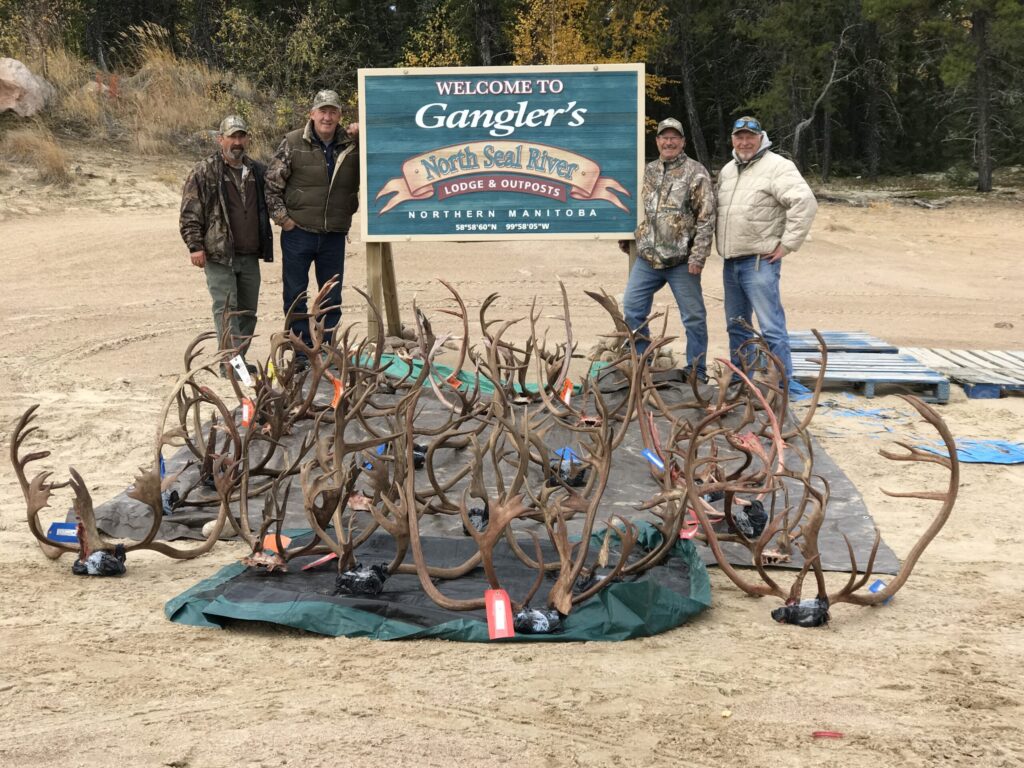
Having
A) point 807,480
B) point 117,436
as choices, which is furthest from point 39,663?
point 117,436

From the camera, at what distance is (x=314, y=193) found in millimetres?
7133

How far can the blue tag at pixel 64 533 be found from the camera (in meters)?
4.25

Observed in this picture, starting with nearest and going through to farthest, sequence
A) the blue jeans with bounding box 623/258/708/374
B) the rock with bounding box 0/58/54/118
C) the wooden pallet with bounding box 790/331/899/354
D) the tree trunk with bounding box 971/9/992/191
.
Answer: the blue jeans with bounding box 623/258/708/374
the wooden pallet with bounding box 790/331/899/354
the rock with bounding box 0/58/54/118
the tree trunk with bounding box 971/9/992/191

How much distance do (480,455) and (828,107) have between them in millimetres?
19512

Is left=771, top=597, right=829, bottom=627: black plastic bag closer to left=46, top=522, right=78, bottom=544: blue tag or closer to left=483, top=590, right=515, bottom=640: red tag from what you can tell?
left=483, top=590, right=515, bottom=640: red tag

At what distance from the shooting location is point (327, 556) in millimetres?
4109

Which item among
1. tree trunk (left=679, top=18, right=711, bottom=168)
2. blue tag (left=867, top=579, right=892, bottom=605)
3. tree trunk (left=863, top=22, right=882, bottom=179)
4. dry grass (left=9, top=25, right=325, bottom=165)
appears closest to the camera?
blue tag (left=867, top=579, right=892, bottom=605)

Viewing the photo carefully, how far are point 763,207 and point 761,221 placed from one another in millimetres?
80

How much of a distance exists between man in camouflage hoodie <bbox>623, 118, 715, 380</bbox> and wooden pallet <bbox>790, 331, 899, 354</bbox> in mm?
1414

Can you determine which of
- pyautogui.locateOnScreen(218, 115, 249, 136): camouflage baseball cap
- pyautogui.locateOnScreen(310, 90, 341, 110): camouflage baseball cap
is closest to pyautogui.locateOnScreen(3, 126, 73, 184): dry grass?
pyautogui.locateOnScreen(218, 115, 249, 136): camouflage baseball cap

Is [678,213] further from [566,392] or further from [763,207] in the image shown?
[566,392]

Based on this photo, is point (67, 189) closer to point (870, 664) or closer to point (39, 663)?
point (39, 663)

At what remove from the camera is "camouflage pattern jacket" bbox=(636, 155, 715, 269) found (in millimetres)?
6703

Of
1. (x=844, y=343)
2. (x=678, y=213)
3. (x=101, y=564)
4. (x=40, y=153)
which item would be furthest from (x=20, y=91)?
(x=101, y=564)
